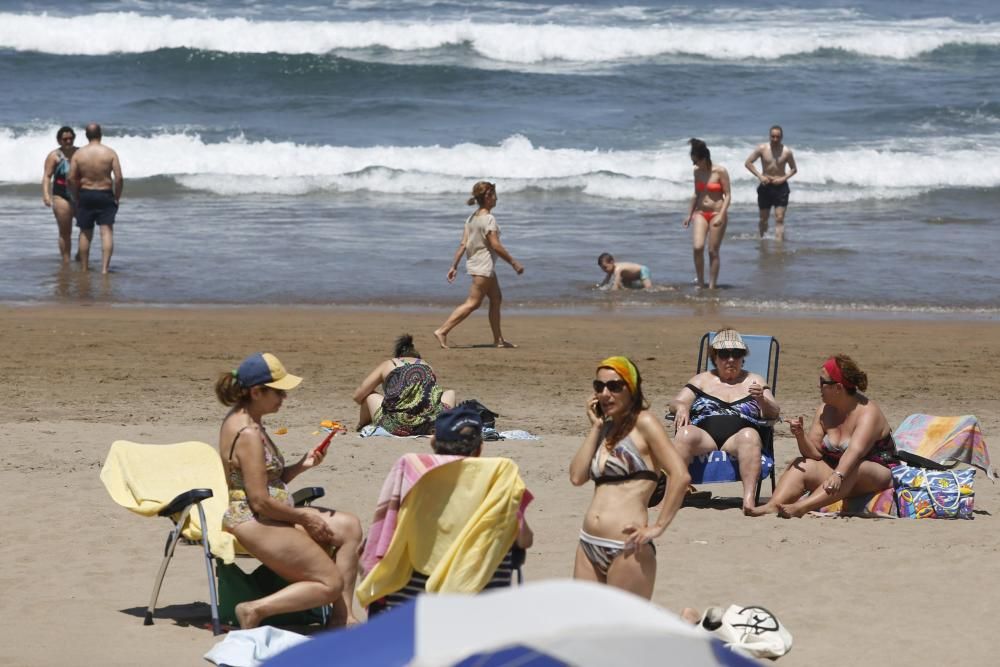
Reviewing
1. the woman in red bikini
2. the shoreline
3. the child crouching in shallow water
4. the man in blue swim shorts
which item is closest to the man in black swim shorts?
the woman in red bikini

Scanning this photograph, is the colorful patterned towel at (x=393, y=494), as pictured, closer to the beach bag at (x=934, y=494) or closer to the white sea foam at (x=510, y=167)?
the beach bag at (x=934, y=494)

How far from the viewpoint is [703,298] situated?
14.7 m

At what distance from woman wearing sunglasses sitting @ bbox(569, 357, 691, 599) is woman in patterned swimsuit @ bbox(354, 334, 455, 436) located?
146 inches

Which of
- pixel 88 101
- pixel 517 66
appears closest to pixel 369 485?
pixel 88 101

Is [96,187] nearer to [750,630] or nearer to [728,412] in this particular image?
[728,412]

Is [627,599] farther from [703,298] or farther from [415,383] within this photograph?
[703,298]

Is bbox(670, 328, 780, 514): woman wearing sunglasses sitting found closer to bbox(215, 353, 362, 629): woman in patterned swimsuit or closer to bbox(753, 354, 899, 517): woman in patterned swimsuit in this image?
bbox(753, 354, 899, 517): woman in patterned swimsuit

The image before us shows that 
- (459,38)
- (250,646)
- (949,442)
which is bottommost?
(250,646)

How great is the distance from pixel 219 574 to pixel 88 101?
25.2 metres

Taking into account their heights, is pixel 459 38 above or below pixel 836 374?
above

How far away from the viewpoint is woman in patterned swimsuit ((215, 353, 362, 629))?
18.2 ft

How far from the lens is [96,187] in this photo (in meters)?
15.3

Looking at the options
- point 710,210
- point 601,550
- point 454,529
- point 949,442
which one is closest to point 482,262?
point 710,210

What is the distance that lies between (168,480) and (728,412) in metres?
3.08
